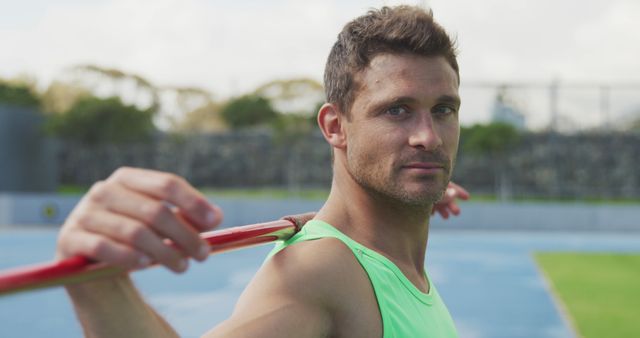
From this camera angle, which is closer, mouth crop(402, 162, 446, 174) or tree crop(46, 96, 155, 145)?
mouth crop(402, 162, 446, 174)

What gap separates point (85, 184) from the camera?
2891cm

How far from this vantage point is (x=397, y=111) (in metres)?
1.68

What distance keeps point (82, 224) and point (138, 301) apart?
217mm

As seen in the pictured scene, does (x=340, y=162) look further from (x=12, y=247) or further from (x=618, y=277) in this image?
(x=12, y=247)

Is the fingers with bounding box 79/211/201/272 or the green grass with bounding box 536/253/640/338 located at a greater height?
the fingers with bounding box 79/211/201/272

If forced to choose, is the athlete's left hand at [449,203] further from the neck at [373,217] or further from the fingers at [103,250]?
the fingers at [103,250]

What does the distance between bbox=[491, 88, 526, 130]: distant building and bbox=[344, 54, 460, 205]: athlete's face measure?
1958cm

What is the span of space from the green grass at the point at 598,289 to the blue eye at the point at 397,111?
5891 millimetres

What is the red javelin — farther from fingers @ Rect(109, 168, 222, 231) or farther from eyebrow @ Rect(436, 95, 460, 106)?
eyebrow @ Rect(436, 95, 460, 106)

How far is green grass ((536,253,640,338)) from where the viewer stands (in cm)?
734

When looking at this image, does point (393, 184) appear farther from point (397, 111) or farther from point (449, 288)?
point (449, 288)

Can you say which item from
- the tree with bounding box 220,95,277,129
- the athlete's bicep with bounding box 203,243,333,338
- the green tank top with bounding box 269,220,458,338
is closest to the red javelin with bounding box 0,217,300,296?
the athlete's bicep with bounding box 203,243,333,338

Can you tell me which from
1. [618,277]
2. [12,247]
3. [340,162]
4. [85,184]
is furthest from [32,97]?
[340,162]

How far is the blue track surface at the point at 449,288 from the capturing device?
7.44m
